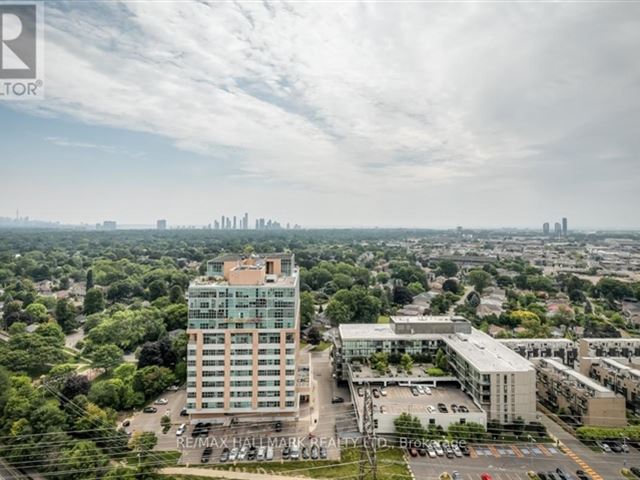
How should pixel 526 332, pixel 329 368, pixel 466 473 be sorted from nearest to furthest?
1. pixel 466 473
2. pixel 329 368
3. pixel 526 332

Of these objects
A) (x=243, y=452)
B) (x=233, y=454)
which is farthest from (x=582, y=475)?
(x=233, y=454)

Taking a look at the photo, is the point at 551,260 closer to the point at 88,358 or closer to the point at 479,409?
the point at 479,409

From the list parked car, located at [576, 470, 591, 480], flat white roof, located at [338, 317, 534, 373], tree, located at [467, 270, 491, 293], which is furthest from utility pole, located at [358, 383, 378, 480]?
tree, located at [467, 270, 491, 293]

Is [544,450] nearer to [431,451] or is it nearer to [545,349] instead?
[431,451]

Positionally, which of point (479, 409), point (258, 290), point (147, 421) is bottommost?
point (147, 421)

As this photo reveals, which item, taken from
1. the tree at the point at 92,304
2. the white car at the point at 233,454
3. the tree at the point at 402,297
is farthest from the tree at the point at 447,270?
the white car at the point at 233,454

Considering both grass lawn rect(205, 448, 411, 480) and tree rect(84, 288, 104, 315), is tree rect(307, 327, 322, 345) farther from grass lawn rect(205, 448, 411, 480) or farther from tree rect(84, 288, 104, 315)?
tree rect(84, 288, 104, 315)

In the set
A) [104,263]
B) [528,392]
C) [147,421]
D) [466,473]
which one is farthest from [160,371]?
[104,263]

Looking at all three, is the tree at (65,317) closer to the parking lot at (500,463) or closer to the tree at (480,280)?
the parking lot at (500,463)
